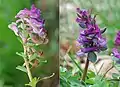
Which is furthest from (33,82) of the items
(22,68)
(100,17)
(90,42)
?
(100,17)

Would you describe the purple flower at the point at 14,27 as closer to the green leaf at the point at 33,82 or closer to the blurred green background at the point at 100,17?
the green leaf at the point at 33,82

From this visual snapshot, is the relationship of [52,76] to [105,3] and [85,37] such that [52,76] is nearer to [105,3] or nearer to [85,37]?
[85,37]

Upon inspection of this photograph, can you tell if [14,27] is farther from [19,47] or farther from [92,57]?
[92,57]

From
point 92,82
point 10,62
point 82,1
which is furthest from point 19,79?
point 82,1

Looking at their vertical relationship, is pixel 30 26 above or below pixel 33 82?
above

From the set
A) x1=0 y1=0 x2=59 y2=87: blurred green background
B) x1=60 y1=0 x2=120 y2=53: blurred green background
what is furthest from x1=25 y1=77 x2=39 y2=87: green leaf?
x1=60 y1=0 x2=120 y2=53: blurred green background

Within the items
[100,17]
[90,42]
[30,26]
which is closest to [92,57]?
[90,42]


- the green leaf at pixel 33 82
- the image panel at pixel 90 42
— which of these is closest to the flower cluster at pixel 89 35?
the image panel at pixel 90 42

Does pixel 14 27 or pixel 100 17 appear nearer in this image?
pixel 14 27
